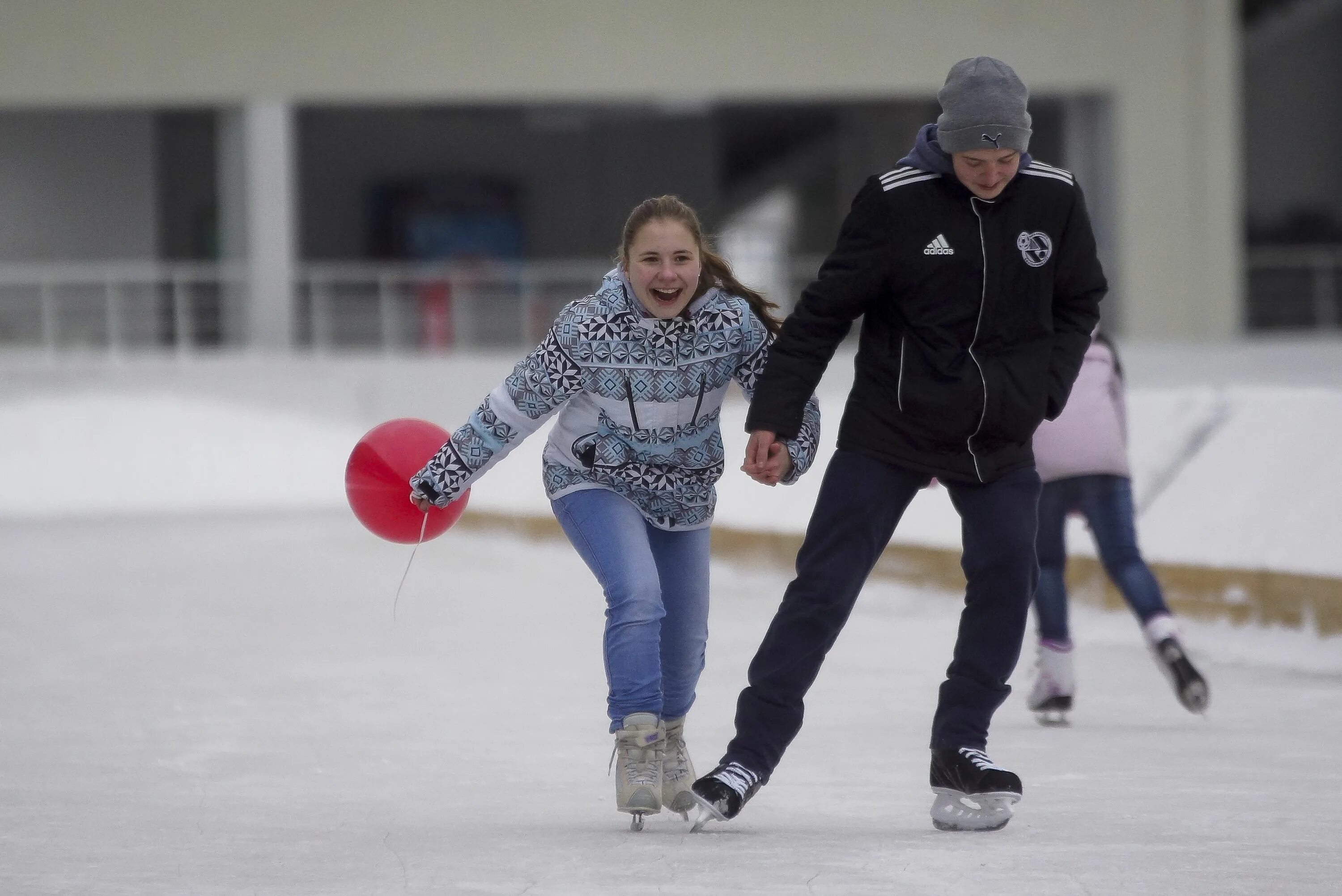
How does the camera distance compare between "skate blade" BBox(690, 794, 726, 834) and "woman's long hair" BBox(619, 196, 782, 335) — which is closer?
"skate blade" BBox(690, 794, 726, 834)

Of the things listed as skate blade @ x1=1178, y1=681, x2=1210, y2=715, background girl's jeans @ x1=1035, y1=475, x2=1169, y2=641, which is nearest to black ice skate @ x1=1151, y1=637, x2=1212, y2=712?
skate blade @ x1=1178, y1=681, x2=1210, y2=715

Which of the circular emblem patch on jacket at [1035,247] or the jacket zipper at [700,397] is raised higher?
the circular emblem patch on jacket at [1035,247]

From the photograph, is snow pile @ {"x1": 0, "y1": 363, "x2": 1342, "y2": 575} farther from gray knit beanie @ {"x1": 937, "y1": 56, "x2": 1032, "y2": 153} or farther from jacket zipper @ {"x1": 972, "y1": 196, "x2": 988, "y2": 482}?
gray knit beanie @ {"x1": 937, "y1": 56, "x2": 1032, "y2": 153}

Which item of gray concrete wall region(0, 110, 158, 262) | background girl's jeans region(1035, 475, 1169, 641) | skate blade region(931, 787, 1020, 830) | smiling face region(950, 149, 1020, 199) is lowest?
skate blade region(931, 787, 1020, 830)

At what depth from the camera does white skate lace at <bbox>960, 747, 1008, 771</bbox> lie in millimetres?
4457

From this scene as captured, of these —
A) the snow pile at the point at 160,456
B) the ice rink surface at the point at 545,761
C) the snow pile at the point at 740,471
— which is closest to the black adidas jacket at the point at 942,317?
the ice rink surface at the point at 545,761

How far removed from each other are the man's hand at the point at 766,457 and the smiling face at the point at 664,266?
13.9 inches

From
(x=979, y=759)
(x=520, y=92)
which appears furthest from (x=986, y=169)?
(x=520, y=92)

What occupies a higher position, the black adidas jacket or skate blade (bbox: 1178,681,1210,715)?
the black adidas jacket

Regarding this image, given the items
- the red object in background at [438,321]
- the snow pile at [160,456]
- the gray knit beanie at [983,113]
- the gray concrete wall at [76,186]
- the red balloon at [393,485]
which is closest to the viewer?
the gray knit beanie at [983,113]

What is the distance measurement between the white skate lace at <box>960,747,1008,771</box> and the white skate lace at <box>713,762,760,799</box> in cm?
47

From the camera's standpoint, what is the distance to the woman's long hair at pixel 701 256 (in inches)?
177

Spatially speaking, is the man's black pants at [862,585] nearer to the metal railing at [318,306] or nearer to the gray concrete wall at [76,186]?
the metal railing at [318,306]

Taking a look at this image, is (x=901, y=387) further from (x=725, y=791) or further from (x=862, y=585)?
(x=725, y=791)
